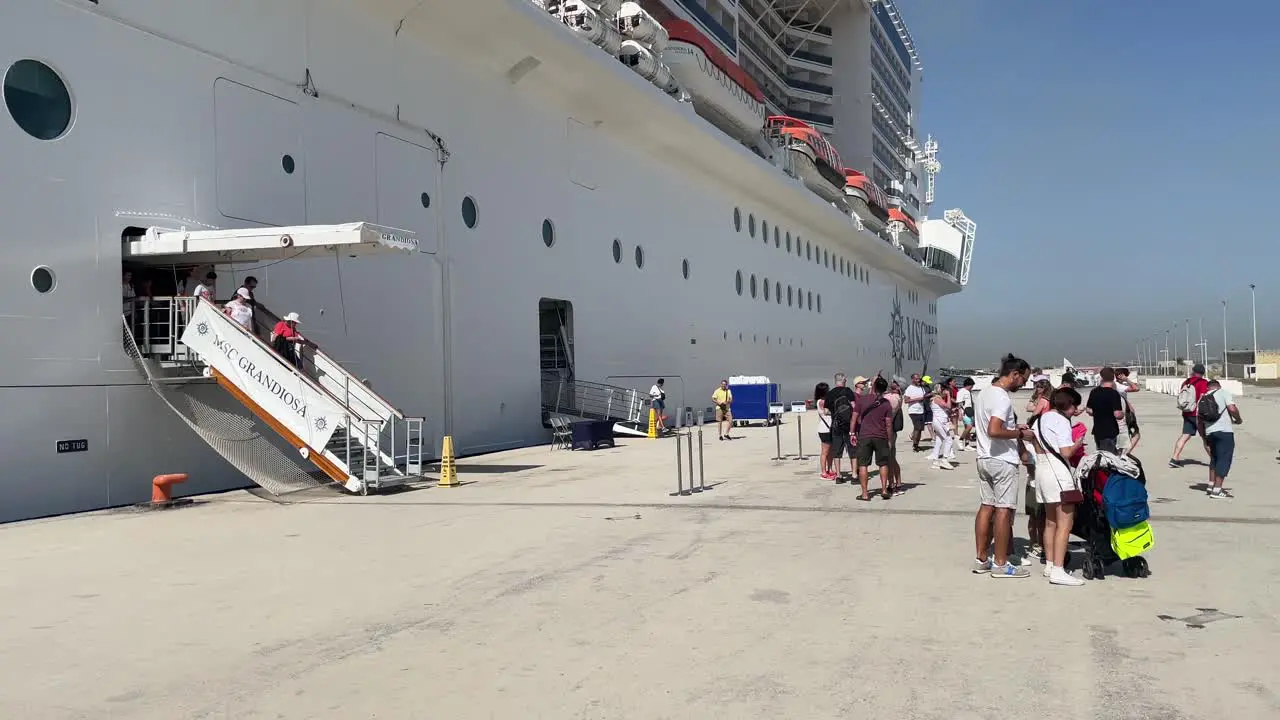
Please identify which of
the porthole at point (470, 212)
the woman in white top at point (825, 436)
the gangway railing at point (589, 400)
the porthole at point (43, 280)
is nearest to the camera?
the porthole at point (43, 280)

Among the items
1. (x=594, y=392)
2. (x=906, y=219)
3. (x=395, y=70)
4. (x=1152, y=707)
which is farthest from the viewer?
(x=906, y=219)

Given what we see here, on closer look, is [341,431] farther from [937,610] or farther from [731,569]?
[937,610]

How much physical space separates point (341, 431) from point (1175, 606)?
32.5 feet

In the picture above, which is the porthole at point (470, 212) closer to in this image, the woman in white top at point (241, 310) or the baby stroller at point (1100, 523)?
the woman in white top at point (241, 310)

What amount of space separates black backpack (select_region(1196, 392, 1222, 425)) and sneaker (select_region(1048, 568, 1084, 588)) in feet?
19.0

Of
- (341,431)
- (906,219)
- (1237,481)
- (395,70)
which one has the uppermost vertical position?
(906,219)

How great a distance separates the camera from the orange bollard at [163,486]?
11461 mm

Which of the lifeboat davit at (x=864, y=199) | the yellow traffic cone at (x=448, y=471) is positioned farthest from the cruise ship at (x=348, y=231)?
the lifeboat davit at (x=864, y=199)

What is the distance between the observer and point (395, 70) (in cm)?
1712

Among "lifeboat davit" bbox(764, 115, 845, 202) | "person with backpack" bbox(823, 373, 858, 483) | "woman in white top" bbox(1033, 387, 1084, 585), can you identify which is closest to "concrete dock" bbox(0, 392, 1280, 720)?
"woman in white top" bbox(1033, 387, 1084, 585)

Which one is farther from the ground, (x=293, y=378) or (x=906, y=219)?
(x=906, y=219)

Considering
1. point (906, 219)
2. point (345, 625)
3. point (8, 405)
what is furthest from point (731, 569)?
point (906, 219)

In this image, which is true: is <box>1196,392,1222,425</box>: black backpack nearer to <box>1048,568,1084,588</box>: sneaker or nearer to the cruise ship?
<box>1048,568,1084,588</box>: sneaker

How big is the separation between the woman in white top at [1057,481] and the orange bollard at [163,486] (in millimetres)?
9544
